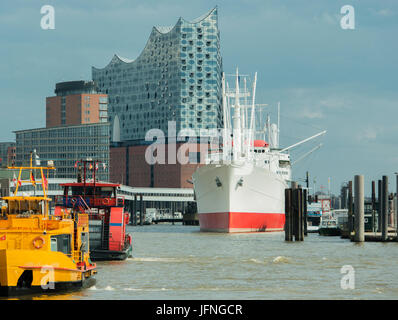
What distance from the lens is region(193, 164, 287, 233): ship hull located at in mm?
102000

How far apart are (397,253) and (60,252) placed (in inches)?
1520

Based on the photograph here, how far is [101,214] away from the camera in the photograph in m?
52.7

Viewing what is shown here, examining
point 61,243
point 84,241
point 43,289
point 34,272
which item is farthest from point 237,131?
point 34,272

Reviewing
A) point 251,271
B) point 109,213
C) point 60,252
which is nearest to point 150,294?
point 60,252

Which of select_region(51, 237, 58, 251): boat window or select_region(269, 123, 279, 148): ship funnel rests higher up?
select_region(269, 123, 279, 148): ship funnel

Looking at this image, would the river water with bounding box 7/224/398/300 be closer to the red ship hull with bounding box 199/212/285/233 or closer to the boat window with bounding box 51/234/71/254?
the boat window with bounding box 51/234/71/254

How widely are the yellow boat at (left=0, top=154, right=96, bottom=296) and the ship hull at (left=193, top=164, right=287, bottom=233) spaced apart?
6686 cm

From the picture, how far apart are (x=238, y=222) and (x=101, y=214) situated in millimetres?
50975

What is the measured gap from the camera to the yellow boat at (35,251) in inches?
1214

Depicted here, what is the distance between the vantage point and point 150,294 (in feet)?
118

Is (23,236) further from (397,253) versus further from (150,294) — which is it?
(397,253)

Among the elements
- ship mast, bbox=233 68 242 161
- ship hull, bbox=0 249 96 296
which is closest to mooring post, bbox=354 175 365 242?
ship mast, bbox=233 68 242 161
